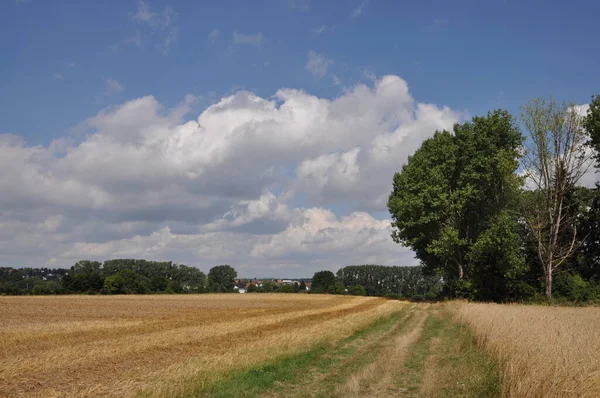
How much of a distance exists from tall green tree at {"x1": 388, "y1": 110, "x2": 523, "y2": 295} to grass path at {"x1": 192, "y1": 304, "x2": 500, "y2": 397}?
3081 cm

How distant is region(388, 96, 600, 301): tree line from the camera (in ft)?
132

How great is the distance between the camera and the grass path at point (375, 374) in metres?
11.0

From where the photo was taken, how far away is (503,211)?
43656 mm

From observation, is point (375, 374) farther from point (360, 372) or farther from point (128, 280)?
point (128, 280)

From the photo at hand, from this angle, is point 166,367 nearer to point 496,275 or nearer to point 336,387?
point 336,387

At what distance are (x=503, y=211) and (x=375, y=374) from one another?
35690mm

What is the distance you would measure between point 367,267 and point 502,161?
15058 cm

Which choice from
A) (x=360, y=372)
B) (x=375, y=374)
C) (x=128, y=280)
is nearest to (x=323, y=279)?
(x=128, y=280)

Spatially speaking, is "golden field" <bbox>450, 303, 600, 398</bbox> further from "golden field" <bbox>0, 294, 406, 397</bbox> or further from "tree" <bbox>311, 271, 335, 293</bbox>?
"tree" <bbox>311, 271, 335, 293</bbox>

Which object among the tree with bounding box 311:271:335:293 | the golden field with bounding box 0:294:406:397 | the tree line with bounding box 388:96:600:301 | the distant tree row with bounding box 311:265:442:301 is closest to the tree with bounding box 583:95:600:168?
the tree line with bounding box 388:96:600:301

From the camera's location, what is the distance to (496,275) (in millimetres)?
47938

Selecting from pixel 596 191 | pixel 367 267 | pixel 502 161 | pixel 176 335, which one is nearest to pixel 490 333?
pixel 176 335

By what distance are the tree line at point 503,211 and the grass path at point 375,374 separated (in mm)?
27050

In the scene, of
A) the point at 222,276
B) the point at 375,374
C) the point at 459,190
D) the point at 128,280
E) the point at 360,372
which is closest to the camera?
the point at 375,374
